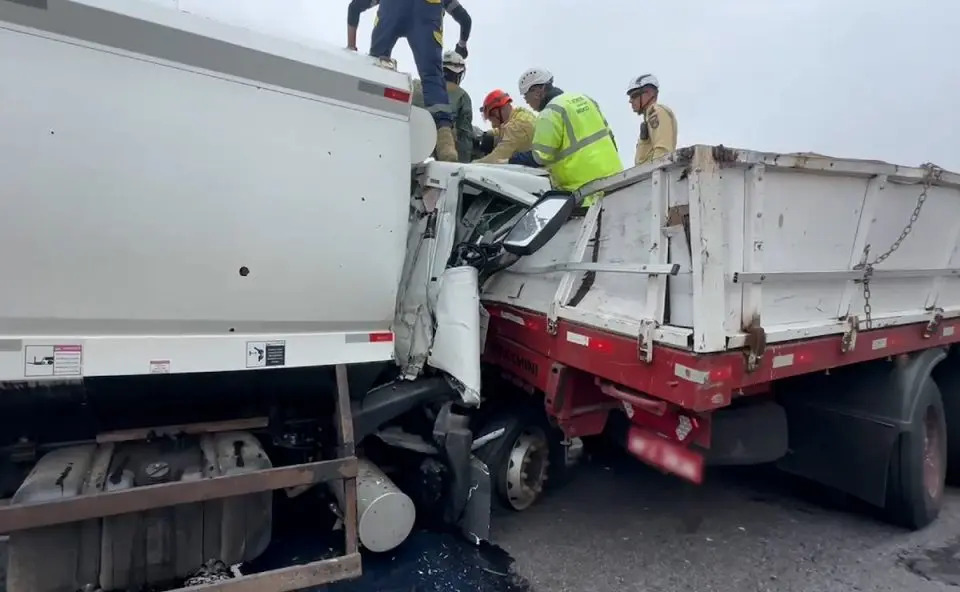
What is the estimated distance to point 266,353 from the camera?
2.52 m

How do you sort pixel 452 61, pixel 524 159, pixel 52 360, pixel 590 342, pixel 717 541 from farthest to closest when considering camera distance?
1. pixel 452 61
2. pixel 524 159
3. pixel 717 541
4. pixel 590 342
5. pixel 52 360

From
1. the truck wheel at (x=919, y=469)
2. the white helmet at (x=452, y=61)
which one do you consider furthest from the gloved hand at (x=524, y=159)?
the truck wheel at (x=919, y=469)

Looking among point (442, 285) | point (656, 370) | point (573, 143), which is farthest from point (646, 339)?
point (573, 143)

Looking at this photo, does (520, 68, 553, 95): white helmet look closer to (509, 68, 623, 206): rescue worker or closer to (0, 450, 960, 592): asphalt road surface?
(509, 68, 623, 206): rescue worker

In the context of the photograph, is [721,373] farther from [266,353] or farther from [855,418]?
[266,353]

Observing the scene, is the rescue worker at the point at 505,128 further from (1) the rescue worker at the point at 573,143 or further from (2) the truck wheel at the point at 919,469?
(2) the truck wheel at the point at 919,469

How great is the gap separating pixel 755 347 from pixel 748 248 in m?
0.41

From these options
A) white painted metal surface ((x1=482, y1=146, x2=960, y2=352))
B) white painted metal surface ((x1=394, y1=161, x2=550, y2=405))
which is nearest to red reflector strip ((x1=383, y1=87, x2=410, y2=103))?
white painted metal surface ((x1=394, y1=161, x2=550, y2=405))

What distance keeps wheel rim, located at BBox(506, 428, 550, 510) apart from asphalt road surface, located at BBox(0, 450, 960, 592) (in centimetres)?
11

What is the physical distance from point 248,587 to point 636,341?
175 cm

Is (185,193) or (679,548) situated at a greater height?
(185,193)

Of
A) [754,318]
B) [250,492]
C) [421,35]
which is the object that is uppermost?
[421,35]

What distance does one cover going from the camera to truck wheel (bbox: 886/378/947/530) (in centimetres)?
339

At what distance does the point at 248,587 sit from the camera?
2.20m
